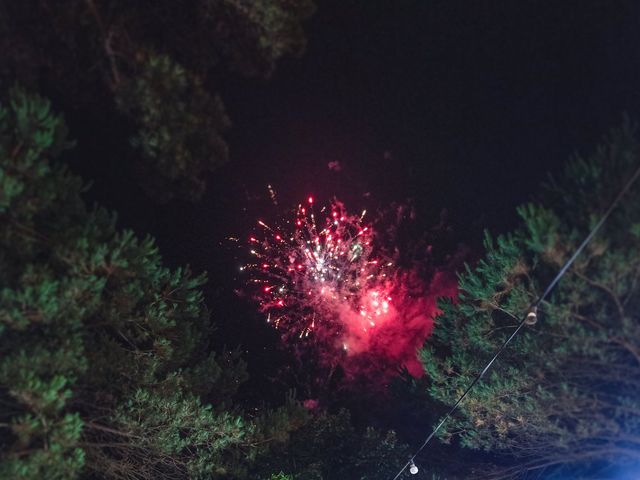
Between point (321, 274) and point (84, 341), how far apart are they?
Result: 405 cm

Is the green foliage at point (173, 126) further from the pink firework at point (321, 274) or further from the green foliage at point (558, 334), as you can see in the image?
the green foliage at point (558, 334)

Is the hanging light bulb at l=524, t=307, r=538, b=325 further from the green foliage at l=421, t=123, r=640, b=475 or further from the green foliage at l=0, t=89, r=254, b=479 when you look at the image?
the green foliage at l=0, t=89, r=254, b=479

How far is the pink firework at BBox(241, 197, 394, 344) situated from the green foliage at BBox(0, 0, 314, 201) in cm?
223

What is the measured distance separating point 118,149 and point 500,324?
488 cm

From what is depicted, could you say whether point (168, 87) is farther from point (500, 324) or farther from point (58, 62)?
point (500, 324)

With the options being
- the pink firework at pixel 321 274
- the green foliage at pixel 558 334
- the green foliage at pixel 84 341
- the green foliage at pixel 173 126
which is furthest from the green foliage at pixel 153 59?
the green foliage at pixel 558 334

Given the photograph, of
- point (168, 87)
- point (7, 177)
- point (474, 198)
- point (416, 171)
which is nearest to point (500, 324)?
point (474, 198)

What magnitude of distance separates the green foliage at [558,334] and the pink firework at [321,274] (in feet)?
5.57

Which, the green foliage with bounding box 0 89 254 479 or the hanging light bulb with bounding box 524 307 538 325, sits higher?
the hanging light bulb with bounding box 524 307 538 325

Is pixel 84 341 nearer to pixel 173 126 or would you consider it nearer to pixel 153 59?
pixel 173 126

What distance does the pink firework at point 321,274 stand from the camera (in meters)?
7.43

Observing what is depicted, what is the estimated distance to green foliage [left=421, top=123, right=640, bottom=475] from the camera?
4574mm

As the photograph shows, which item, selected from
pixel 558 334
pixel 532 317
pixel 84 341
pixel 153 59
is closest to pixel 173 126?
pixel 153 59

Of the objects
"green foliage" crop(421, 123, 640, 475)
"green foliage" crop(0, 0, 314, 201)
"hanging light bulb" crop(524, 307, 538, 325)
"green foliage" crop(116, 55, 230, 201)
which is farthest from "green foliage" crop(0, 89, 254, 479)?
"hanging light bulb" crop(524, 307, 538, 325)
